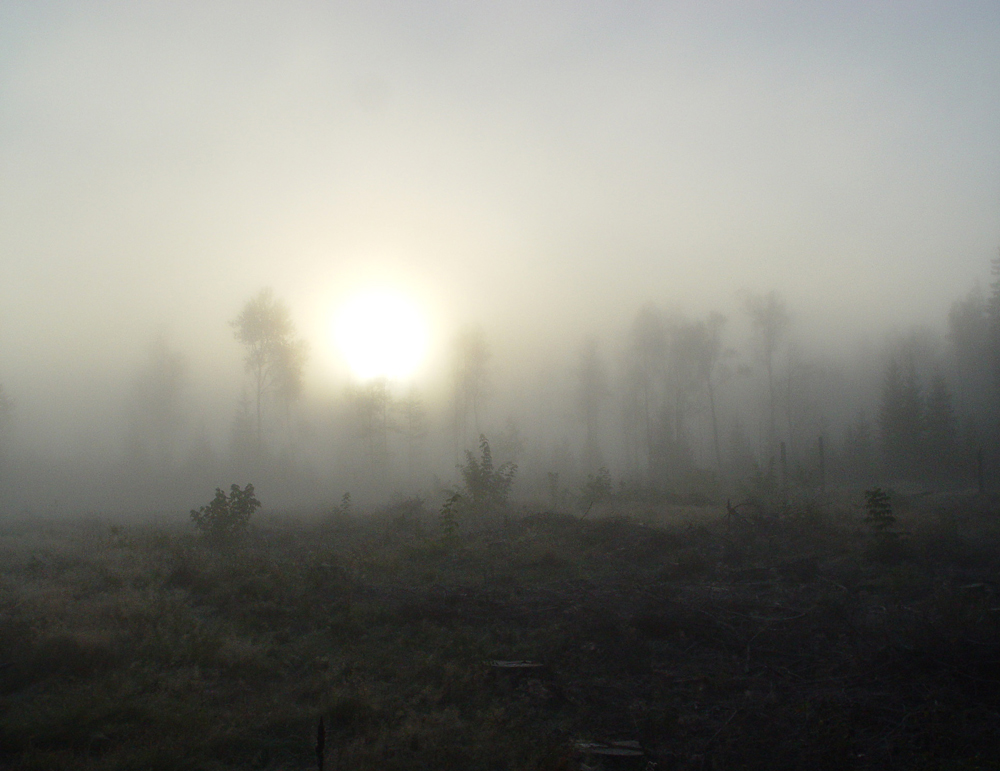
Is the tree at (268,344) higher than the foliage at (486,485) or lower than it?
higher

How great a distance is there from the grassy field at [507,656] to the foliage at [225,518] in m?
0.98

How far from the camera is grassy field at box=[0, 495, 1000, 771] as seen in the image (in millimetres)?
6344

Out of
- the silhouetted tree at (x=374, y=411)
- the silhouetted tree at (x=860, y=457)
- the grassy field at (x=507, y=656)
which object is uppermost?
the silhouetted tree at (x=374, y=411)

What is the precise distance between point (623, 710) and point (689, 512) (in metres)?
15.2

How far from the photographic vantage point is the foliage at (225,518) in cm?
1619

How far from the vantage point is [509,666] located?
8492 millimetres

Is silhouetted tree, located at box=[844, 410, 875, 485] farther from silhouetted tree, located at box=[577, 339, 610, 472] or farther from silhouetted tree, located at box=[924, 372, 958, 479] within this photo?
silhouetted tree, located at box=[577, 339, 610, 472]

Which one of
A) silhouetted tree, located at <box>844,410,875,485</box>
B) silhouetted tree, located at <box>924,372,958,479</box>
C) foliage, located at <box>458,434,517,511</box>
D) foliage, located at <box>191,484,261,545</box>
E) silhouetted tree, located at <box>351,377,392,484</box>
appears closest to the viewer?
foliage, located at <box>191,484,261,545</box>

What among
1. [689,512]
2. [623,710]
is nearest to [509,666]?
[623,710]

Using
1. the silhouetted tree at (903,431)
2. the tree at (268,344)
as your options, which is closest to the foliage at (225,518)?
the tree at (268,344)

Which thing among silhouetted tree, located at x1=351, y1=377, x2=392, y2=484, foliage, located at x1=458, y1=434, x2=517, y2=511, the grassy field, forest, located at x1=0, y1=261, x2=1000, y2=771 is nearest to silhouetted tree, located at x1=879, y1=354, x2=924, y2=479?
forest, located at x1=0, y1=261, x2=1000, y2=771

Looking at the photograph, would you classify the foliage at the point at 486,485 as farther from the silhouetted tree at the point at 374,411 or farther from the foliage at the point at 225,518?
the silhouetted tree at the point at 374,411

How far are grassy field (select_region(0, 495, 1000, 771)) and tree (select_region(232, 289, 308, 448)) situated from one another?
2860cm

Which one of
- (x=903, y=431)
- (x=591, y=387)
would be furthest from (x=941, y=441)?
(x=591, y=387)
